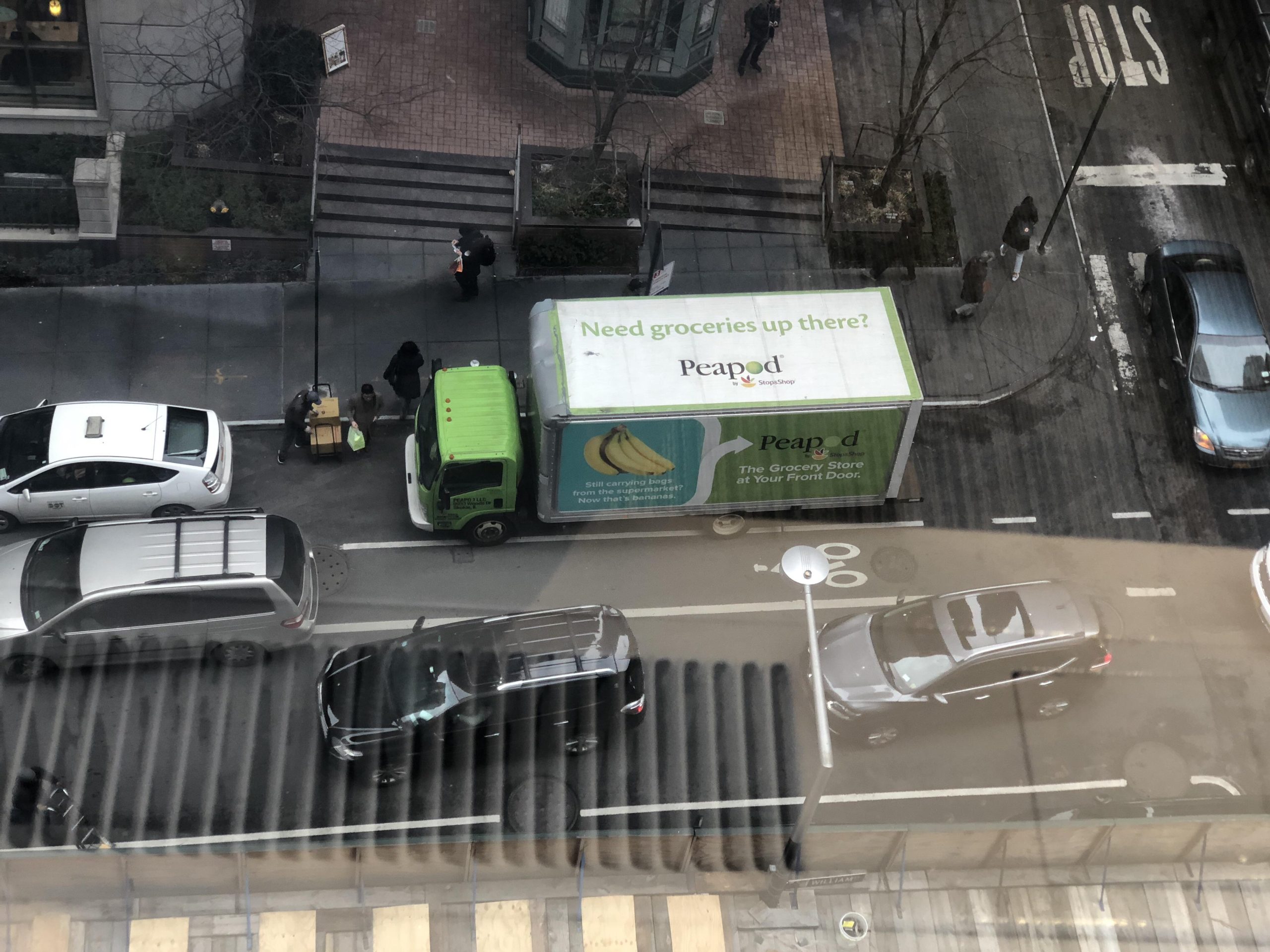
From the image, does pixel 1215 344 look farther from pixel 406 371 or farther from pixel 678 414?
pixel 406 371

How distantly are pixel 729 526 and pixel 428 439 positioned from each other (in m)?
4.97

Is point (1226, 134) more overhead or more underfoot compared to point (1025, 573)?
more overhead

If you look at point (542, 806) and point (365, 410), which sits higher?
point (365, 410)

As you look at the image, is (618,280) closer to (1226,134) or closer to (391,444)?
(391,444)

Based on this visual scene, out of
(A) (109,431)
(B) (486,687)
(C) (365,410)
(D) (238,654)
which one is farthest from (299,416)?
(B) (486,687)

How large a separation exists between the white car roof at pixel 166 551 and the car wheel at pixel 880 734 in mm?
8805

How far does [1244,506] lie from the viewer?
72.6 feet

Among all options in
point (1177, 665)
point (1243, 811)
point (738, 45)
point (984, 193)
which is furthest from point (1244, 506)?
point (738, 45)

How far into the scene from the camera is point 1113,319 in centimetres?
2462

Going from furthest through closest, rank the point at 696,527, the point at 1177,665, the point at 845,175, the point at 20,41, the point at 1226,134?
the point at 1226,134 → the point at 845,175 → the point at 20,41 → the point at 696,527 → the point at 1177,665

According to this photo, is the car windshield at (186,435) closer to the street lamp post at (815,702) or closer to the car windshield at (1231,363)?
the street lamp post at (815,702)

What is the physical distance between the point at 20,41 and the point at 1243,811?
2374 cm

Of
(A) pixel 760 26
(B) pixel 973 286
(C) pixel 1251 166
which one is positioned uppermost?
(A) pixel 760 26

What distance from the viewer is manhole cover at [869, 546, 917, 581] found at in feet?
68.2
